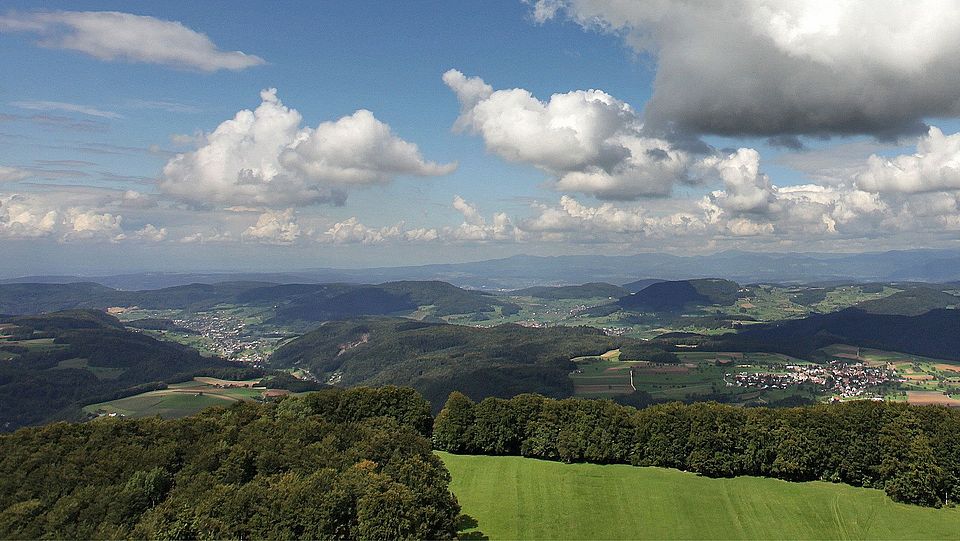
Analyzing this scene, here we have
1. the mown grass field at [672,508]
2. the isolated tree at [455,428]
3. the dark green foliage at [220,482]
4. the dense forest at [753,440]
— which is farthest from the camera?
the isolated tree at [455,428]

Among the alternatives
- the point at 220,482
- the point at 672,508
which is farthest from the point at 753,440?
the point at 220,482

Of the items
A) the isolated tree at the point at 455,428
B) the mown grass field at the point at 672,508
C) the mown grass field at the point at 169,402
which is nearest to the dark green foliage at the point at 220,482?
the mown grass field at the point at 672,508

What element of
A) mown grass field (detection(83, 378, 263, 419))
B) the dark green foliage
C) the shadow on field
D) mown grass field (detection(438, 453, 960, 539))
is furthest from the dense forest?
mown grass field (detection(83, 378, 263, 419))

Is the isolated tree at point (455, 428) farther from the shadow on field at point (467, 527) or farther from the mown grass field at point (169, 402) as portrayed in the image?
the mown grass field at point (169, 402)

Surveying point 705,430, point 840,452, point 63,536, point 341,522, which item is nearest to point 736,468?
point 705,430

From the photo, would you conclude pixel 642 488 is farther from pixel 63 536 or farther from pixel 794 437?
pixel 63 536

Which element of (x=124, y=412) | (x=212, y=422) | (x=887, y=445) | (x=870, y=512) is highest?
(x=212, y=422)
